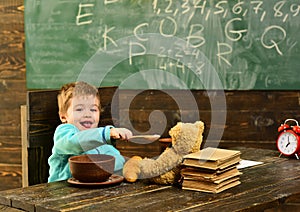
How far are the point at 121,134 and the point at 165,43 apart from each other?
1.81 m

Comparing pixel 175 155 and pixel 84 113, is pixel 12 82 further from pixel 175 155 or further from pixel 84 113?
pixel 175 155

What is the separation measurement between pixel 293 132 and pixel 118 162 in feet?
3.07

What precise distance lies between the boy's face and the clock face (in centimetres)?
96

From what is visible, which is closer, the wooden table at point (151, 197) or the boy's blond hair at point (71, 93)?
the wooden table at point (151, 197)

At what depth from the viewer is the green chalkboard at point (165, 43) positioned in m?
3.64

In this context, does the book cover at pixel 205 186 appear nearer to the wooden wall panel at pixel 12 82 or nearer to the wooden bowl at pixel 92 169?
the wooden bowl at pixel 92 169

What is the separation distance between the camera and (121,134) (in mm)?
2170

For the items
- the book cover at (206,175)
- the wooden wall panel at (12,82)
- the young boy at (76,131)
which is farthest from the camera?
the wooden wall panel at (12,82)

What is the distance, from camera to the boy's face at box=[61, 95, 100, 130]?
2.53 metres

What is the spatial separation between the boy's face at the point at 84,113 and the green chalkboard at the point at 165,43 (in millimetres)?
1400

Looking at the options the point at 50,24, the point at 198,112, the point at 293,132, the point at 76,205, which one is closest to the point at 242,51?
the point at 198,112

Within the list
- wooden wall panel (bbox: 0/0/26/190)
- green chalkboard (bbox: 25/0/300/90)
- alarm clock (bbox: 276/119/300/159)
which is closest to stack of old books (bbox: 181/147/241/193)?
alarm clock (bbox: 276/119/300/159)

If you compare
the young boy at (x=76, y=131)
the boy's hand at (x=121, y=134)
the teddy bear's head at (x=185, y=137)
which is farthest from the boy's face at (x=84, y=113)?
the teddy bear's head at (x=185, y=137)

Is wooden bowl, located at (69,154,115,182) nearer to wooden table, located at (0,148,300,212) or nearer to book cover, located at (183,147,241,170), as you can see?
wooden table, located at (0,148,300,212)
